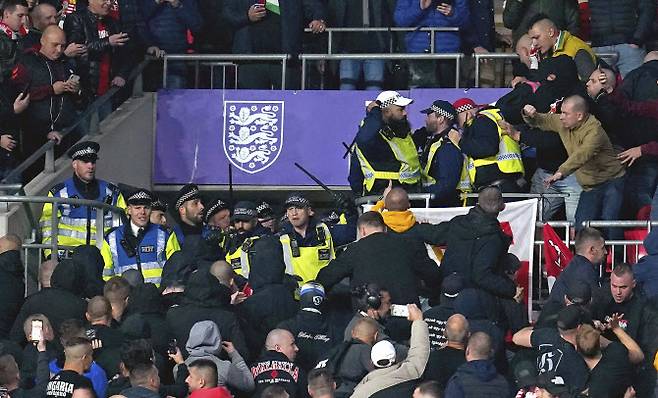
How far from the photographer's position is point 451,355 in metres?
17.0

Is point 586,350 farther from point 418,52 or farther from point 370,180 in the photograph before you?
point 418,52

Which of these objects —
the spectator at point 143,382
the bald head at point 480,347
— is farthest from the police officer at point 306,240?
the spectator at point 143,382

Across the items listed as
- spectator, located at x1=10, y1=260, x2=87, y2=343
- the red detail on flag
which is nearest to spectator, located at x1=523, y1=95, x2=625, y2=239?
the red detail on flag

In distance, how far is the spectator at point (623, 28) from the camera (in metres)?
22.7

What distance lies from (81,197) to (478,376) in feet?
17.7

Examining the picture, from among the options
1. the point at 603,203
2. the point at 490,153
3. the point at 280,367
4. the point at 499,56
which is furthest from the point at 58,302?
the point at 499,56

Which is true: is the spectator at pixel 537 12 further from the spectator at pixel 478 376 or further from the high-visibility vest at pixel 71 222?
the spectator at pixel 478 376

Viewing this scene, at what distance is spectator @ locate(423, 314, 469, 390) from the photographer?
16859 mm

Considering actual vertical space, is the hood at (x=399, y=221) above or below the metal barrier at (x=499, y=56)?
below

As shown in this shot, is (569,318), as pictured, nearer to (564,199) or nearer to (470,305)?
(470,305)

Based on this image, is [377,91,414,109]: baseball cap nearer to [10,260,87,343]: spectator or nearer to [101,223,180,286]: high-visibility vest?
[101,223,180,286]: high-visibility vest

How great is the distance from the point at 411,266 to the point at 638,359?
7.23 feet

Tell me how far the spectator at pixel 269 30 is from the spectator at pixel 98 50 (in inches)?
49.1

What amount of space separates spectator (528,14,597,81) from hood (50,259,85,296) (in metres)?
5.76
